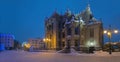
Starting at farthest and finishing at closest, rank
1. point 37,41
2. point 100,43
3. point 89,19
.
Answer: point 37,41 < point 89,19 < point 100,43

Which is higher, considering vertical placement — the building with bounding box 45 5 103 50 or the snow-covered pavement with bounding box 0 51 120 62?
the building with bounding box 45 5 103 50

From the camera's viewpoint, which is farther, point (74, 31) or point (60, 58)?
point (74, 31)

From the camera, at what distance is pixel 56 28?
9894cm

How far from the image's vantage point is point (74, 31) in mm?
87875

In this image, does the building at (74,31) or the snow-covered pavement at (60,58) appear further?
the building at (74,31)

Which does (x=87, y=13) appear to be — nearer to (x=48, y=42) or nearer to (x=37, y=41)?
(x=48, y=42)

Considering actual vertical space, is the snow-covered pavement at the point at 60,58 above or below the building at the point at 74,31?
below

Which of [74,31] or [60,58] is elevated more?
[74,31]

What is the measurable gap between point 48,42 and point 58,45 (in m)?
5.02

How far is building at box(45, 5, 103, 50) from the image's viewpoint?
8594 cm

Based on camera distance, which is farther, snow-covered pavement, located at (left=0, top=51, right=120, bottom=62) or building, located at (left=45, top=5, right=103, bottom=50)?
building, located at (left=45, top=5, right=103, bottom=50)

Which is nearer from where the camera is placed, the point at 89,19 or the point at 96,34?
the point at 96,34

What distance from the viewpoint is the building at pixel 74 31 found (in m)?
85.9

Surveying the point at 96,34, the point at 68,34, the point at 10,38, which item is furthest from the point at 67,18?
the point at 10,38
